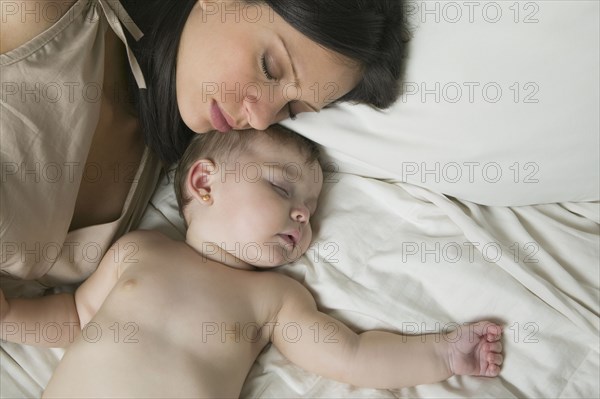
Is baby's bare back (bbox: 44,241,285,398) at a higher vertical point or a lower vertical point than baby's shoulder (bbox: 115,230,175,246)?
lower

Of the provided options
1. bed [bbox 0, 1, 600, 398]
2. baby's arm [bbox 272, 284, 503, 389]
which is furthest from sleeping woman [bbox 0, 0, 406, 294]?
baby's arm [bbox 272, 284, 503, 389]

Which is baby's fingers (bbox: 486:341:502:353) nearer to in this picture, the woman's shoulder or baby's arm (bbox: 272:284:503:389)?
baby's arm (bbox: 272:284:503:389)

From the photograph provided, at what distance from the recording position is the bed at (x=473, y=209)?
1.24 metres

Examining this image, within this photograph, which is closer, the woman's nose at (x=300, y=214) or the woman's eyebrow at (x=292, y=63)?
the woman's eyebrow at (x=292, y=63)

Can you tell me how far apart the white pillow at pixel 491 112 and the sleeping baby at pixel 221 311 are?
0.19 meters

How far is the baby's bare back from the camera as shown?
1179 millimetres

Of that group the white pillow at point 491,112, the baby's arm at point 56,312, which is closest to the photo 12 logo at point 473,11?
the white pillow at point 491,112

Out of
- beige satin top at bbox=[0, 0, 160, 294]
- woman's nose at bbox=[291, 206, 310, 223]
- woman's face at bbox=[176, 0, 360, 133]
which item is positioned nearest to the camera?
beige satin top at bbox=[0, 0, 160, 294]

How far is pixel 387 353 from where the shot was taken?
125 cm

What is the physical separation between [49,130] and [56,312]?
1.28 ft

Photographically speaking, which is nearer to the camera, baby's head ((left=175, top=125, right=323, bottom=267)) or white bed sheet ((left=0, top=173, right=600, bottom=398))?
white bed sheet ((left=0, top=173, right=600, bottom=398))

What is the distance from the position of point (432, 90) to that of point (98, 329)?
0.85 m

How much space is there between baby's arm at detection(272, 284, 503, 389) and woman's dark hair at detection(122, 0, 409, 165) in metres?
0.51

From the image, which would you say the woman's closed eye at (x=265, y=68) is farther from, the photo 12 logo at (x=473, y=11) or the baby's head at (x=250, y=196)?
the photo 12 logo at (x=473, y=11)
